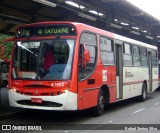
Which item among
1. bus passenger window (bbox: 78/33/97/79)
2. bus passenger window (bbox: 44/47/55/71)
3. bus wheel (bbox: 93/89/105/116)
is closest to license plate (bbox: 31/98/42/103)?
bus passenger window (bbox: 44/47/55/71)

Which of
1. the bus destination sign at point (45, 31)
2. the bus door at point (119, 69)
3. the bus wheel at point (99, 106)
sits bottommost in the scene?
the bus wheel at point (99, 106)

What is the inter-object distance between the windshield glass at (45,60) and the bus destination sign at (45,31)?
25 centimetres

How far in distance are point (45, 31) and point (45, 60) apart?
0.91m

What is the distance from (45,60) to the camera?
396 inches

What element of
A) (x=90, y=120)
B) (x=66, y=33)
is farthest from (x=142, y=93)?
(x=66, y=33)

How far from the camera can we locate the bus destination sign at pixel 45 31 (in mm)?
10149

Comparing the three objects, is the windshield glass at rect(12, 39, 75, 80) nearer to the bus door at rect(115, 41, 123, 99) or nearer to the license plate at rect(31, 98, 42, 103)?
the license plate at rect(31, 98, 42, 103)

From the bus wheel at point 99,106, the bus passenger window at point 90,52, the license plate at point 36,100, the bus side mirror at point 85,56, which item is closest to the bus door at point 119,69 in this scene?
the bus wheel at point 99,106

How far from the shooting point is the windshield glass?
9820 mm

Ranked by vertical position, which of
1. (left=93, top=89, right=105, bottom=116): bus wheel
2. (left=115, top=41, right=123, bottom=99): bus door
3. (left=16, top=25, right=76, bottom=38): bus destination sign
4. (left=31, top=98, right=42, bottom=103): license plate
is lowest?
(left=93, top=89, right=105, bottom=116): bus wheel

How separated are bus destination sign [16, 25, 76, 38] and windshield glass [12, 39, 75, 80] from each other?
245mm

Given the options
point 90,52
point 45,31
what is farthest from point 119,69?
point 45,31

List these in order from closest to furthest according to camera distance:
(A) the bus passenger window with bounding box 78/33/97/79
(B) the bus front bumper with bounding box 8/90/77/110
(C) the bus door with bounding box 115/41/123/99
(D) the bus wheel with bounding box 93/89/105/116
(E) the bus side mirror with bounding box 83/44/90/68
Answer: (B) the bus front bumper with bounding box 8/90/77/110
(E) the bus side mirror with bounding box 83/44/90/68
(A) the bus passenger window with bounding box 78/33/97/79
(D) the bus wheel with bounding box 93/89/105/116
(C) the bus door with bounding box 115/41/123/99

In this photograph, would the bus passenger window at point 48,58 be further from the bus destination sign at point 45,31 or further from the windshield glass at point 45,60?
the bus destination sign at point 45,31
